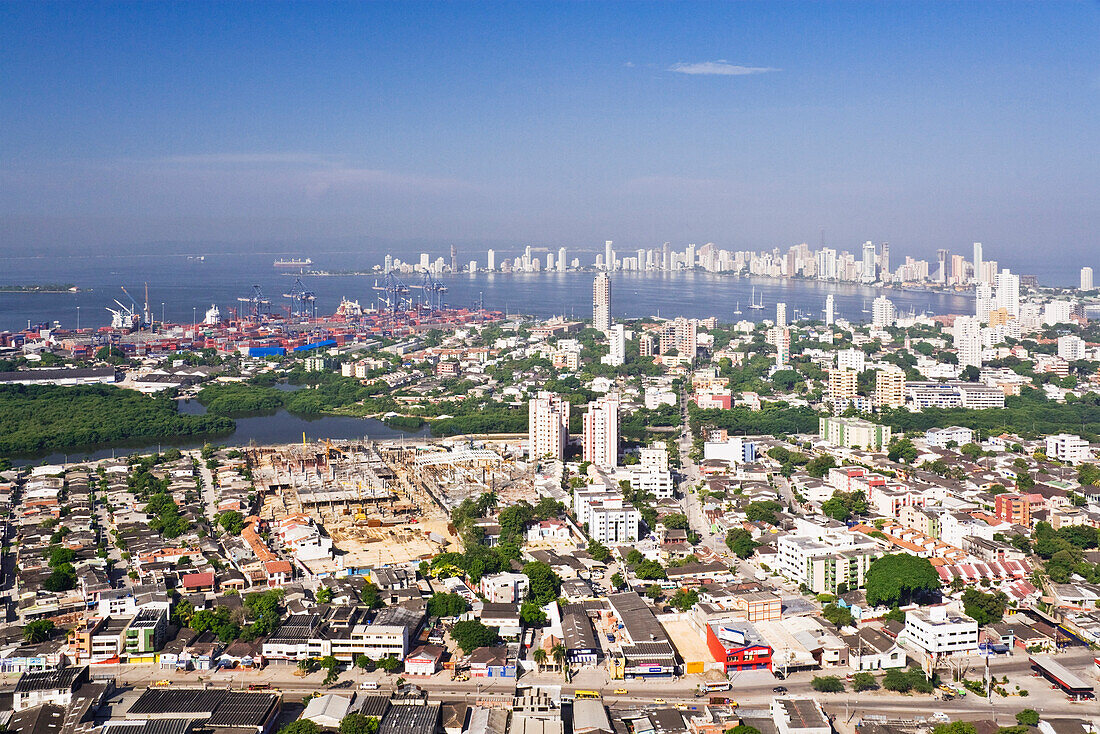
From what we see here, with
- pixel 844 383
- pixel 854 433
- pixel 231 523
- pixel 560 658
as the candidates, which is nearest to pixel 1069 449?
pixel 854 433

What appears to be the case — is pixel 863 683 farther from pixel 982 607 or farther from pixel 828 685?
pixel 982 607

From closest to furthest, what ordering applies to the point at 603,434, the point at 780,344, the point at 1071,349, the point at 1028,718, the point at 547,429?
1. the point at 1028,718
2. the point at 603,434
3. the point at 547,429
4. the point at 1071,349
5. the point at 780,344

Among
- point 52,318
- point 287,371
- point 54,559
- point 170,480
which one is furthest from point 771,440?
point 52,318

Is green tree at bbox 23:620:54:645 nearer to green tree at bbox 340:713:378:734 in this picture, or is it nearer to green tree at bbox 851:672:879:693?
green tree at bbox 340:713:378:734

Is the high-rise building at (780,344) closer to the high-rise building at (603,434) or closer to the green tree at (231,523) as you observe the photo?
the high-rise building at (603,434)

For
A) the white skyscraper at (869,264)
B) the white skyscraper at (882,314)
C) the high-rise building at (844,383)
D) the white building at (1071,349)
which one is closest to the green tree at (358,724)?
the high-rise building at (844,383)
